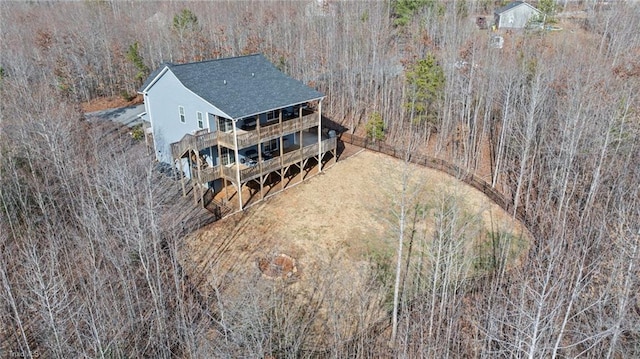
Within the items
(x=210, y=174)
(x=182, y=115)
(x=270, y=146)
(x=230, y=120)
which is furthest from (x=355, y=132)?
(x=210, y=174)

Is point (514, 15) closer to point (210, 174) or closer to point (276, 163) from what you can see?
point (276, 163)

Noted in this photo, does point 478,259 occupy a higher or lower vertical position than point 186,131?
lower

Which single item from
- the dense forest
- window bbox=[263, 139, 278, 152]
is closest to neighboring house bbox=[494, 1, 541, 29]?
the dense forest

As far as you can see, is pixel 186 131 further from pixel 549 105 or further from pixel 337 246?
pixel 549 105

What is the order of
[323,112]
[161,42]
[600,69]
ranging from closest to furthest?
[600,69] < [323,112] < [161,42]

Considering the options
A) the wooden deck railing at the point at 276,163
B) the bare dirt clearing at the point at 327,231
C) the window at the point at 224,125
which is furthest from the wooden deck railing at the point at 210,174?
the bare dirt clearing at the point at 327,231

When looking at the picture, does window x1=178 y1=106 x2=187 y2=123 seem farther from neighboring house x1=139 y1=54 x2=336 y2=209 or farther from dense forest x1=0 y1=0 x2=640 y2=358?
dense forest x1=0 y1=0 x2=640 y2=358

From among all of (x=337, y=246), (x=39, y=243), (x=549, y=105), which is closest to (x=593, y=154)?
(x=549, y=105)

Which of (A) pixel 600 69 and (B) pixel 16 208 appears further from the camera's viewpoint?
(A) pixel 600 69
